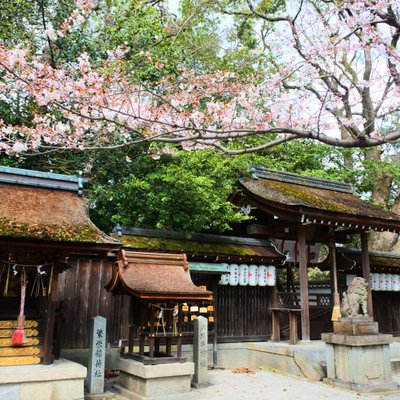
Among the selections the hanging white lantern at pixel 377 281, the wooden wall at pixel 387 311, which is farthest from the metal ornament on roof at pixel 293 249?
the wooden wall at pixel 387 311

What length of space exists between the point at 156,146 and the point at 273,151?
366 inches

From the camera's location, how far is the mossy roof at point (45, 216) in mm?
7898

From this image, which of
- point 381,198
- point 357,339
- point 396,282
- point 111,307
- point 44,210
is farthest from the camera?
point 381,198

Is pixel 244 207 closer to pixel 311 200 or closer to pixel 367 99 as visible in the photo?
pixel 311 200

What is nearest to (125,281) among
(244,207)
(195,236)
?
(195,236)

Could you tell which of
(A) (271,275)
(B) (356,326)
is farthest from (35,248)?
(A) (271,275)

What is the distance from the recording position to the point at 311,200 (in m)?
13.6

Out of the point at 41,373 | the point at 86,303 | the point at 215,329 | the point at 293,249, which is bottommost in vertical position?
the point at 41,373

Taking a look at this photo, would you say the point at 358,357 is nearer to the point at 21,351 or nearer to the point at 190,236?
the point at 190,236

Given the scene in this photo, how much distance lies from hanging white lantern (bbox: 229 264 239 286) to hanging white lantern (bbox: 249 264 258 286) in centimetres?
49

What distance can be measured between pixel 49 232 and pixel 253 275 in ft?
22.5

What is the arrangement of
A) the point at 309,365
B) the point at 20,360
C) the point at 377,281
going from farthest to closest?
the point at 377,281, the point at 309,365, the point at 20,360

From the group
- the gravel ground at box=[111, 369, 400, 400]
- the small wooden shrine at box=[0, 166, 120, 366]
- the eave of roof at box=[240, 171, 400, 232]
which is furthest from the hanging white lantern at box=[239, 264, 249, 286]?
the small wooden shrine at box=[0, 166, 120, 366]

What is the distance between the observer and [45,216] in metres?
8.73
